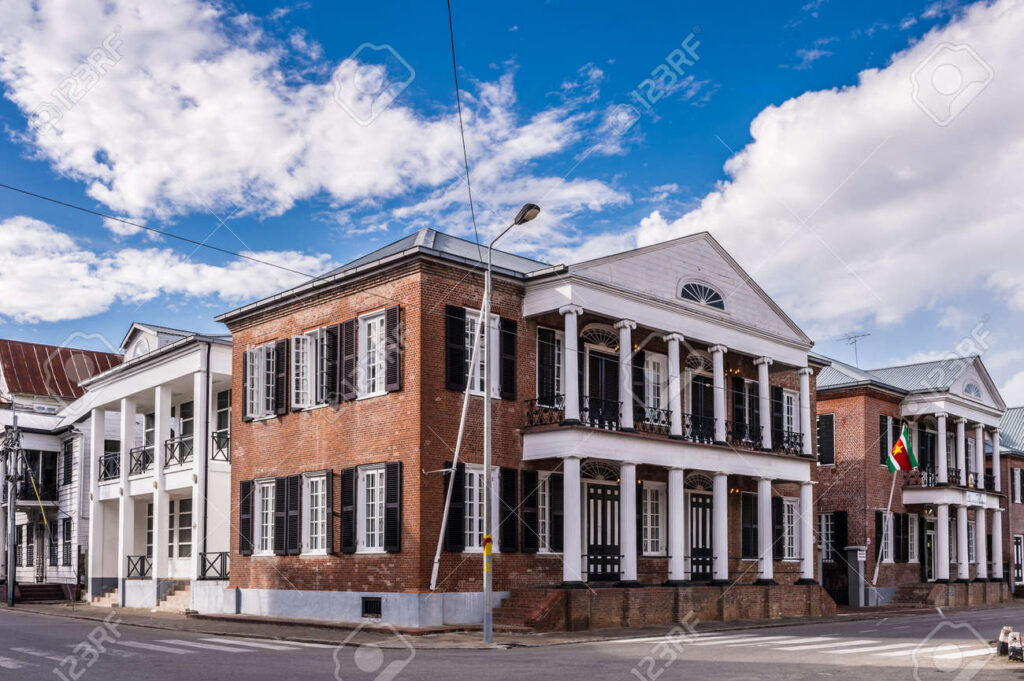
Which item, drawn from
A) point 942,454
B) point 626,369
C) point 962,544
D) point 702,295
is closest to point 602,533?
point 626,369

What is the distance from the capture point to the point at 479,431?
24578 millimetres

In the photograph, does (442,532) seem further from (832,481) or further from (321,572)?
(832,481)

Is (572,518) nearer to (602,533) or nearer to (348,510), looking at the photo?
(602,533)

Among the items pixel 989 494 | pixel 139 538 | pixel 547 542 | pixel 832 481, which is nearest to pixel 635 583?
pixel 547 542

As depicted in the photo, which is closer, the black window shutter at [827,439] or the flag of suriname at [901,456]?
the flag of suriname at [901,456]

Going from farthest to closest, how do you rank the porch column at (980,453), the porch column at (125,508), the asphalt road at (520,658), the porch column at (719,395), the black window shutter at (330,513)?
1. the porch column at (980,453)
2. the porch column at (125,508)
3. the porch column at (719,395)
4. the black window shutter at (330,513)
5. the asphalt road at (520,658)

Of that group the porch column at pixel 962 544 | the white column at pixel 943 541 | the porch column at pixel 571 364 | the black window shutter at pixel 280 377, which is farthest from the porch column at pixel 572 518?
the porch column at pixel 962 544

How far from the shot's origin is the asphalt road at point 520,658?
1427 centimetres

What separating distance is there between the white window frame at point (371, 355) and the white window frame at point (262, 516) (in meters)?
4.58

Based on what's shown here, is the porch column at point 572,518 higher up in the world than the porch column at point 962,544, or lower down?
higher up

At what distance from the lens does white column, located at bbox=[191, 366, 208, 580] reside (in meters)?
29.8

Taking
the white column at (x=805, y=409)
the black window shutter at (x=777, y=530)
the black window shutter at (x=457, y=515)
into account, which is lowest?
the black window shutter at (x=777, y=530)

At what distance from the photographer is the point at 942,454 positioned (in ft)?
137

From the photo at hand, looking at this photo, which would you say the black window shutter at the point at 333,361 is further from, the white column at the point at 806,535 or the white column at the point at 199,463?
the white column at the point at 806,535
